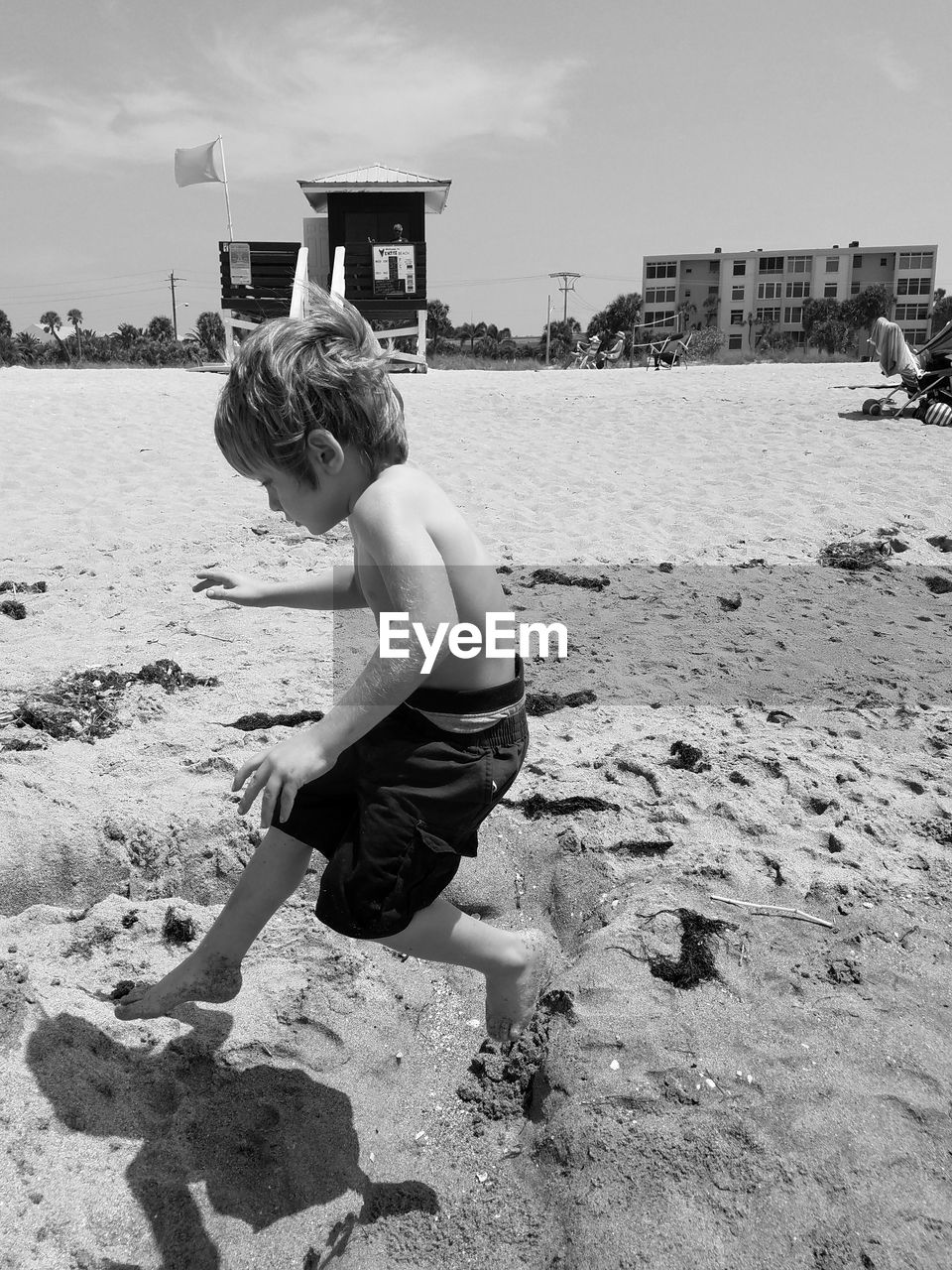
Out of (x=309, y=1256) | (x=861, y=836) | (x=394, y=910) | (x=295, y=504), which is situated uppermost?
(x=295, y=504)

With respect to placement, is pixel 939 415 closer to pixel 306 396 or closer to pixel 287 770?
pixel 306 396

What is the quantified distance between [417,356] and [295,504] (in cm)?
1435

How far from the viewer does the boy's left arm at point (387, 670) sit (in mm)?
1470

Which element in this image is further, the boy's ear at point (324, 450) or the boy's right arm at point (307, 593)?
the boy's right arm at point (307, 593)

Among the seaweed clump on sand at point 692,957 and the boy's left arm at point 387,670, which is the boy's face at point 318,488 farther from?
the seaweed clump on sand at point 692,957

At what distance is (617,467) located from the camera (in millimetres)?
7488

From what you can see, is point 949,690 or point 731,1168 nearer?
point 731,1168

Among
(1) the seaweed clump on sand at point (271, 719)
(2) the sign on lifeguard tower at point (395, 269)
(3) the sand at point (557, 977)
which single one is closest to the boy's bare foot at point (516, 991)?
(3) the sand at point (557, 977)

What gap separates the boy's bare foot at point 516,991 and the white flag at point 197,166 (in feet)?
49.4

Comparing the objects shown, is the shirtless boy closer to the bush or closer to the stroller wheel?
the stroller wheel

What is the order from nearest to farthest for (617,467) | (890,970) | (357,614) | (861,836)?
(890,970) < (861,836) < (357,614) < (617,467)

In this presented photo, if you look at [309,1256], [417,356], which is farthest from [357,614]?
[417,356]

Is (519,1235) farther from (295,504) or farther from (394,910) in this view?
(295,504)

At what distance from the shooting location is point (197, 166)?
48.5 ft
